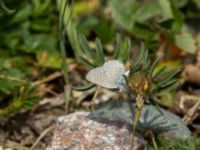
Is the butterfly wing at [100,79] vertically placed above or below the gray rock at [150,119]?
above

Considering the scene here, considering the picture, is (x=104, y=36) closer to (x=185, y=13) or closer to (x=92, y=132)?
(x=185, y=13)

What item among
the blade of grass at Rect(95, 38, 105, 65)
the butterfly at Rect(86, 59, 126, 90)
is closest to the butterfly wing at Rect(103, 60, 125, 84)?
the butterfly at Rect(86, 59, 126, 90)

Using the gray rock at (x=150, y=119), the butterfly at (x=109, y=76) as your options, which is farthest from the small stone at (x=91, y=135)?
the butterfly at (x=109, y=76)

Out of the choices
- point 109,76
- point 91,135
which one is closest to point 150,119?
point 91,135

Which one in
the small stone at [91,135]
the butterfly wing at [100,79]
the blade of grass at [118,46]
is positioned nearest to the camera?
the butterfly wing at [100,79]

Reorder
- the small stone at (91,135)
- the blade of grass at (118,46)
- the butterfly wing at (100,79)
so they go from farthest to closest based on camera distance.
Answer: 1. the blade of grass at (118,46)
2. the small stone at (91,135)
3. the butterfly wing at (100,79)

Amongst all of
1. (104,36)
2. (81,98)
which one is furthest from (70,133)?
(104,36)

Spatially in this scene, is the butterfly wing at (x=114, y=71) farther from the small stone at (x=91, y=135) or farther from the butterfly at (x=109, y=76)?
the small stone at (x=91, y=135)
